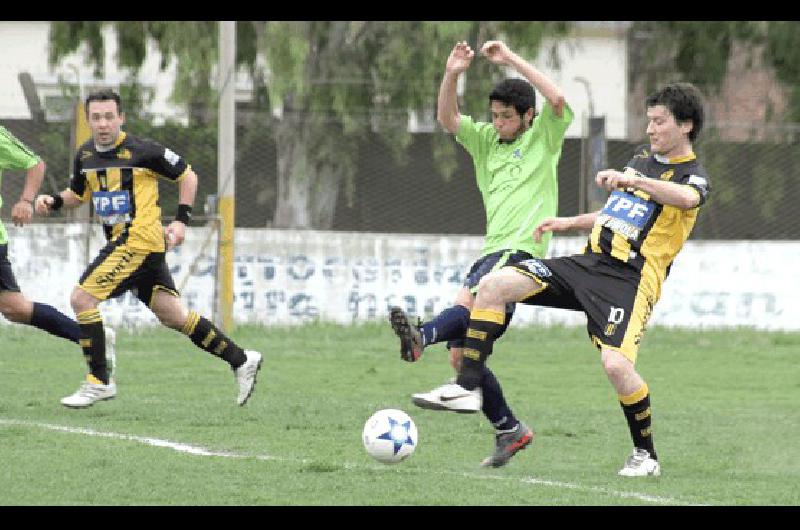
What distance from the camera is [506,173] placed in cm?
846

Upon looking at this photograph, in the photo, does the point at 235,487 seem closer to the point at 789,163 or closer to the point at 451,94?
the point at 451,94

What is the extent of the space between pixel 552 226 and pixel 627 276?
46cm

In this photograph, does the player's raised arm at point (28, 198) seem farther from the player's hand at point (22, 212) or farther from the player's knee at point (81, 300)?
the player's knee at point (81, 300)

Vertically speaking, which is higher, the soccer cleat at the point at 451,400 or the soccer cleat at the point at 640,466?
the soccer cleat at the point at 451,400

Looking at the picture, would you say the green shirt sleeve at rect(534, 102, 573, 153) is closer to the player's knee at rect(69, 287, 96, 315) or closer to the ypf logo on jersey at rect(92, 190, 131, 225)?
the ypf logo on jersey at rect(92, 190, 131, 225)

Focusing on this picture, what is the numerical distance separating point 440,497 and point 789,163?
14.0 meters

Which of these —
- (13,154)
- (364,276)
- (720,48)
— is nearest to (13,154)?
(13,154)

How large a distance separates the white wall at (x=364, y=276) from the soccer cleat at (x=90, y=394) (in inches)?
272

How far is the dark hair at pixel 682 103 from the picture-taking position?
7539 mm

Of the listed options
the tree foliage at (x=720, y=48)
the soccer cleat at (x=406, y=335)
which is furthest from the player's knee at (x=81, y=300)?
the tree foliage at (x=720, y=48)

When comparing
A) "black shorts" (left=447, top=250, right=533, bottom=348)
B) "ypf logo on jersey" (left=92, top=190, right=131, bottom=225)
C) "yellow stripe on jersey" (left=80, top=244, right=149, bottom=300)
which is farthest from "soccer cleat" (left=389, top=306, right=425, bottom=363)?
"ypf logo on jersey" (left=92, top=190, right=131, bottom=225)

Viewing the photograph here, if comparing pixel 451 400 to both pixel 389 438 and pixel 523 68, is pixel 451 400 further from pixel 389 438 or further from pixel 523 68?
pixel 523 68

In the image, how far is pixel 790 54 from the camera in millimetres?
24688

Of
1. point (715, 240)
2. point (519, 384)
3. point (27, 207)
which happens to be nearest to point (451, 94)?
point (27, 207)
